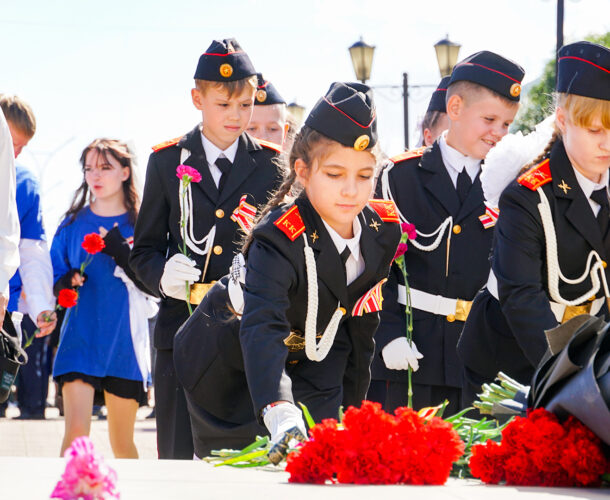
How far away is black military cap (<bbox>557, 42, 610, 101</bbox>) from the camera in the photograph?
14.0ft

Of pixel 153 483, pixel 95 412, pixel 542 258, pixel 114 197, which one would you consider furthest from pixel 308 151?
pixel 95 412

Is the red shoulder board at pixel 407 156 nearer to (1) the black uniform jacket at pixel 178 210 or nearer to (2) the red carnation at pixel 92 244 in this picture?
(1) the black uniform jacket at pixel 178 210

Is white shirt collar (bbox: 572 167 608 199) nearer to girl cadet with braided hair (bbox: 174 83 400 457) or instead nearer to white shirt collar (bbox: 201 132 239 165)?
girl cadet with braided hair (bbox: 174 83 400 457)

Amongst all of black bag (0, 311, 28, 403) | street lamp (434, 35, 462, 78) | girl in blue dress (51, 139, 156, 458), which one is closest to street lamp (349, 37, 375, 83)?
street lamp (434, 35, 462, 78)

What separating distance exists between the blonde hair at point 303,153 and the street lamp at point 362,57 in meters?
11.9

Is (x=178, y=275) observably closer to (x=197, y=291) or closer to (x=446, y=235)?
(x=197, y=291)

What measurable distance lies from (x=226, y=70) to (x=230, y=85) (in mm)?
83

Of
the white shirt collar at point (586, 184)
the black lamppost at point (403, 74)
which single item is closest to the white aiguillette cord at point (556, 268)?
the white shirt collar at point (586, 184)

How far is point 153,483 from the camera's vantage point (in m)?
2.51

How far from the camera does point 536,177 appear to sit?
14.4ft

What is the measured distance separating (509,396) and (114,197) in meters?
4.62

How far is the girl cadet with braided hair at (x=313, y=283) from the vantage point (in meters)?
3.83

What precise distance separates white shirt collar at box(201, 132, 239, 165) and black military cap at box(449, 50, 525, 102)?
3.76ft

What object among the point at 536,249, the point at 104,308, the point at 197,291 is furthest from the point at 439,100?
the point at 536,249
